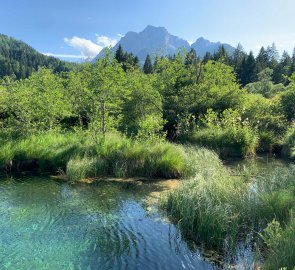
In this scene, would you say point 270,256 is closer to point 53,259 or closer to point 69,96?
point 53,259

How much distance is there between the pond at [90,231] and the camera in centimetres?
729

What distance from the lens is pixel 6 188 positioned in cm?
1237

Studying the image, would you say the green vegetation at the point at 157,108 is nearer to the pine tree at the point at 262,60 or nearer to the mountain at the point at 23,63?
the pine tree at the point at 262,60

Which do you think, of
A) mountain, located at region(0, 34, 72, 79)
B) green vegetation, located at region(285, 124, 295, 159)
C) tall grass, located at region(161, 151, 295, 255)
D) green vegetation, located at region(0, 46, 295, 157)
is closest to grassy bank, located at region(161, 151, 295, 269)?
tall grass, located at region(161, 151, 295, 255)

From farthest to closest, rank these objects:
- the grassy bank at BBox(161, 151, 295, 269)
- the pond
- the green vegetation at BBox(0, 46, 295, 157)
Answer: the green vegetation at BBox(0, 46, 295, 157) → the grassy bank at BBox(161, 151, 295, 269) → the pond

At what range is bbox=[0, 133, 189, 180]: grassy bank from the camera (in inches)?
549

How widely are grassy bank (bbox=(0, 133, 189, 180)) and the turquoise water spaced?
1.56 m

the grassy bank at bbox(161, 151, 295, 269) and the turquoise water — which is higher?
the grassy bank at bbox(161, 151, 295, 269)

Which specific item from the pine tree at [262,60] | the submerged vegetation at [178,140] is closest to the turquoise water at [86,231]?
the submerged vegetation at [178,140]

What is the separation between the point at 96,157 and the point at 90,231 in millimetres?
5824

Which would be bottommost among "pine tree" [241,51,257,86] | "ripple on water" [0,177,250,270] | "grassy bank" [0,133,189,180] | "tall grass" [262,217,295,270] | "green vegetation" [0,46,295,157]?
"ripple on water" [0,177,250,270]

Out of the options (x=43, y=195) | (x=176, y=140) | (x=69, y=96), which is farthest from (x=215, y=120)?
(x=43, y=195)

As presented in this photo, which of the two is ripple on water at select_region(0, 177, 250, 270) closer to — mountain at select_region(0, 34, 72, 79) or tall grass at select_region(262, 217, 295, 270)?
tall grass at select_region(262, 217, 295, 270)

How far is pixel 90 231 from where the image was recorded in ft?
29.1
